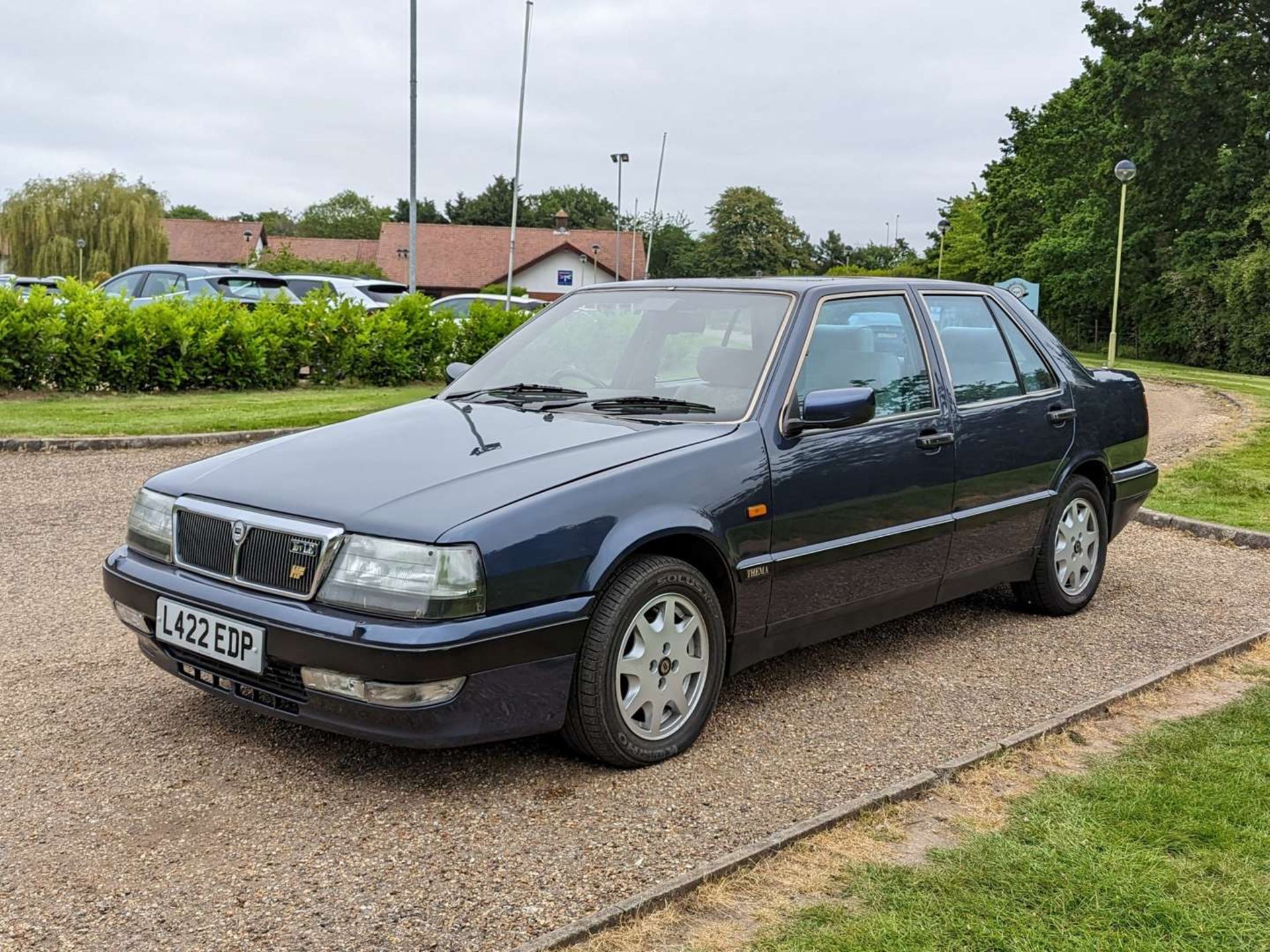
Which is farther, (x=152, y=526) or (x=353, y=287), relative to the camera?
(x=353, y=287)

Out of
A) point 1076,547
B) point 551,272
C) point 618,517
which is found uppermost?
point 551,272

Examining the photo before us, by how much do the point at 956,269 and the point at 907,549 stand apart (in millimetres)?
74635

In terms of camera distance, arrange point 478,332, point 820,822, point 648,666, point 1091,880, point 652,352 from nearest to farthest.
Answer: point 1091,880
point 820,822
point 648,666
point 652,352
point 478,332

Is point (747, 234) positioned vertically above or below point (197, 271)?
above

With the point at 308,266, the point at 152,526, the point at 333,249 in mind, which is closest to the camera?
the point at 152,526

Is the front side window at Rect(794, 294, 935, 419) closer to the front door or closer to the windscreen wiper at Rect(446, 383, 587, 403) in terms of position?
the front door

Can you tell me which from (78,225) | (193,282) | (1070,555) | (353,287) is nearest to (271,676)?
(1070,555)

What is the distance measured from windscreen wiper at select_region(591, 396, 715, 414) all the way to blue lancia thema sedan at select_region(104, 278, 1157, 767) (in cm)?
1

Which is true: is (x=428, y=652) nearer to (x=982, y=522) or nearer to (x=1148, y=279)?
(x=982, y=522)

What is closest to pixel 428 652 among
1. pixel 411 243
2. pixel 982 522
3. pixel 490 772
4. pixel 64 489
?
pixel 490 772

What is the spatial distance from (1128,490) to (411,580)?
4498 millimetres

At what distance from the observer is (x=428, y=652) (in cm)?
345

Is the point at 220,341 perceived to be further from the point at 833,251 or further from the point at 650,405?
the point at 833,251

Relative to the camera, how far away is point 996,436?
5516mm
